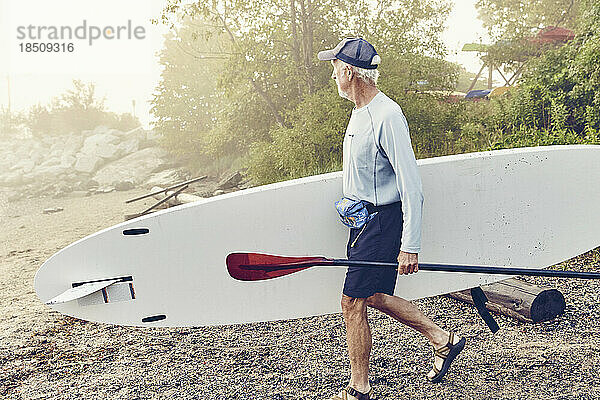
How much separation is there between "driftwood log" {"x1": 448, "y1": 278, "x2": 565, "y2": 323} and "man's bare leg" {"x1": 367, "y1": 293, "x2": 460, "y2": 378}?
3.47 feet

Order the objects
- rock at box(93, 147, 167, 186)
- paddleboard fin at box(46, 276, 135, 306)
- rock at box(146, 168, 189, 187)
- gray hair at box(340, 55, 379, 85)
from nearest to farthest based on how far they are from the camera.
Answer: gray hair at box(340, 55, 379, 85)
paddleboard fin at box(46, 276, 135, 306)
rock at box(146, 168, 189, 187)
rock at box(93, 147, 167, 186)

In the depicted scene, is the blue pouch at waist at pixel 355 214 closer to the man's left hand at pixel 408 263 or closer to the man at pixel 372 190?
the man at pixel 372 190

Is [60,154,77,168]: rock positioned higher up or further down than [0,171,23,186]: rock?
higher up

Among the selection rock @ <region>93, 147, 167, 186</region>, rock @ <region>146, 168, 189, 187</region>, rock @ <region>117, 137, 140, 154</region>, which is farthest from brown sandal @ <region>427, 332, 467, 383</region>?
rock @ <region>117, 137, 140, 154</region>

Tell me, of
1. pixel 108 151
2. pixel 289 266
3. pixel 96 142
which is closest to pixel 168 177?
pixel 108 151

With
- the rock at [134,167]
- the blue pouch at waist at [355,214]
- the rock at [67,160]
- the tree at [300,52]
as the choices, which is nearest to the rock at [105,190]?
Result: the rock at [134,167]

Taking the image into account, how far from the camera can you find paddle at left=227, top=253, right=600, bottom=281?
8.20 feet

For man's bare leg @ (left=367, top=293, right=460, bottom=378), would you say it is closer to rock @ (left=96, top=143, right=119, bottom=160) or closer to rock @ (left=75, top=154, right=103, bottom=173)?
rock @ (left=75, top=154, right=103, bottom=173)

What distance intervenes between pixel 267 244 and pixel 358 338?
2.84 ft

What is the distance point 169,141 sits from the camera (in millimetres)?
22781

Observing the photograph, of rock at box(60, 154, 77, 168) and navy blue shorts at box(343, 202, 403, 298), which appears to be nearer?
navy blue shorts at box(343, 202, 403, 298)

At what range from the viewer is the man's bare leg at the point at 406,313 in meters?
2.68

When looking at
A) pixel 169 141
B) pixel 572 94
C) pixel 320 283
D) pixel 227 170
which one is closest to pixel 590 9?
pixel 572 94

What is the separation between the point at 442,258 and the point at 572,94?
13.5 ft
